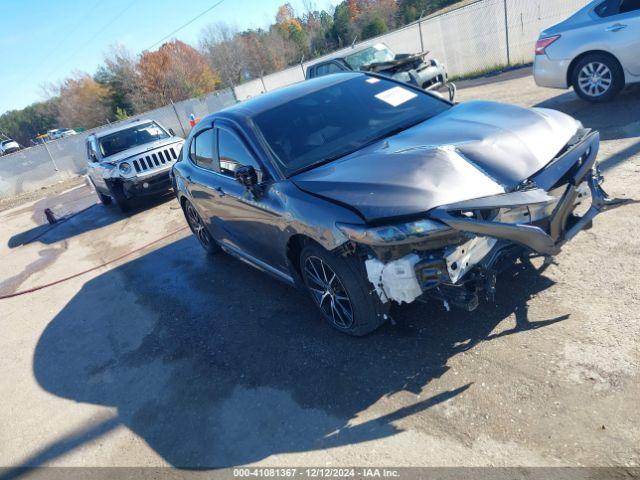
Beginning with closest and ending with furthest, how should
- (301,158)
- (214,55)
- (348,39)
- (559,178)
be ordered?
(559,178)
(301,158)
(348,39)
(214,55)

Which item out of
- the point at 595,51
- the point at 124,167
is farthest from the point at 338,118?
the point at 124,167

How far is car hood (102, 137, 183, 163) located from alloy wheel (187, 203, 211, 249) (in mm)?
4638

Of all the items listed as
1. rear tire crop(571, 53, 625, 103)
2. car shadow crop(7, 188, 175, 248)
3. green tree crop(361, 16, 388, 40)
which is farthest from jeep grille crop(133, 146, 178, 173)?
green tree crop(361, 16, 388, 40)

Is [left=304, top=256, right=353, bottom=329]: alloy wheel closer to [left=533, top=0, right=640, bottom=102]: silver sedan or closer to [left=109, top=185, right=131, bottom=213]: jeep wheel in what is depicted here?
[left=533, top=0, right=640, bottom=102]: silver sedan

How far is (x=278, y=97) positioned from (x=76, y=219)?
9.41m

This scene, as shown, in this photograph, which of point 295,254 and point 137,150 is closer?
point 295,254

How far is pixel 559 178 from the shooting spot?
3.17 metres

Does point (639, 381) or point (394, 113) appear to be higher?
point (394, 113)

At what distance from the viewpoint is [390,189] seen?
3092mm

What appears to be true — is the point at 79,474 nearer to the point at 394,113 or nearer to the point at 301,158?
the point at 301,158

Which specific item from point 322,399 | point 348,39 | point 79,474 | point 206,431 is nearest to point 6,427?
point 79,474

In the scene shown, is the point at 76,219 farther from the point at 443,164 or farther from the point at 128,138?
the point at 443,164

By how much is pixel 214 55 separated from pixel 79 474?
67528mm

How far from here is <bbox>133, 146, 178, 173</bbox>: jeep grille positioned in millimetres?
10500
